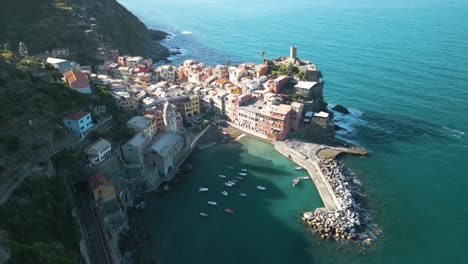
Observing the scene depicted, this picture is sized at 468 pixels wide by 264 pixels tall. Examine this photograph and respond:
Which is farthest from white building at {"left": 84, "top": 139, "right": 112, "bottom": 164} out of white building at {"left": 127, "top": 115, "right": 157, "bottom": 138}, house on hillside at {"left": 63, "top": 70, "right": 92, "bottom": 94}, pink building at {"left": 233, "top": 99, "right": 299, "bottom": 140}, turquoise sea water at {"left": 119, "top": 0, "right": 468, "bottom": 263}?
pink building at {"left": 233, "top": 99, "right": 299, "bottom": 140}

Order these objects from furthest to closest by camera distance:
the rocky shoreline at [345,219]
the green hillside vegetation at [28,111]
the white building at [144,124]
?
the white building at [144,124] < the rocky shoreline at [345,219] < the green hillside vegetation at [28,111]

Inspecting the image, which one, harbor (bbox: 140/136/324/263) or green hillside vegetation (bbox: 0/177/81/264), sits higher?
green hillside vegetation (bbox: 0/177/81/264)

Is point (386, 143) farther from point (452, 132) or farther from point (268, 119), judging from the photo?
point (268, 119)

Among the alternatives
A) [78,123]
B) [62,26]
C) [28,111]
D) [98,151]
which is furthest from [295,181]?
[62,26]

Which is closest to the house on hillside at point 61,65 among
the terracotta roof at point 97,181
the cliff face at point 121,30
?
the terracotta roof at point 97,181

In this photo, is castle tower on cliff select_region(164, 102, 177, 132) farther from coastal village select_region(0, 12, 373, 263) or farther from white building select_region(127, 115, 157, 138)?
white building select_region(127, 115, 157, 138)

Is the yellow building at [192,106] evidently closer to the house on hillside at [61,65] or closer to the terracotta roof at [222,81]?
the terracotta roof at [222,81]
